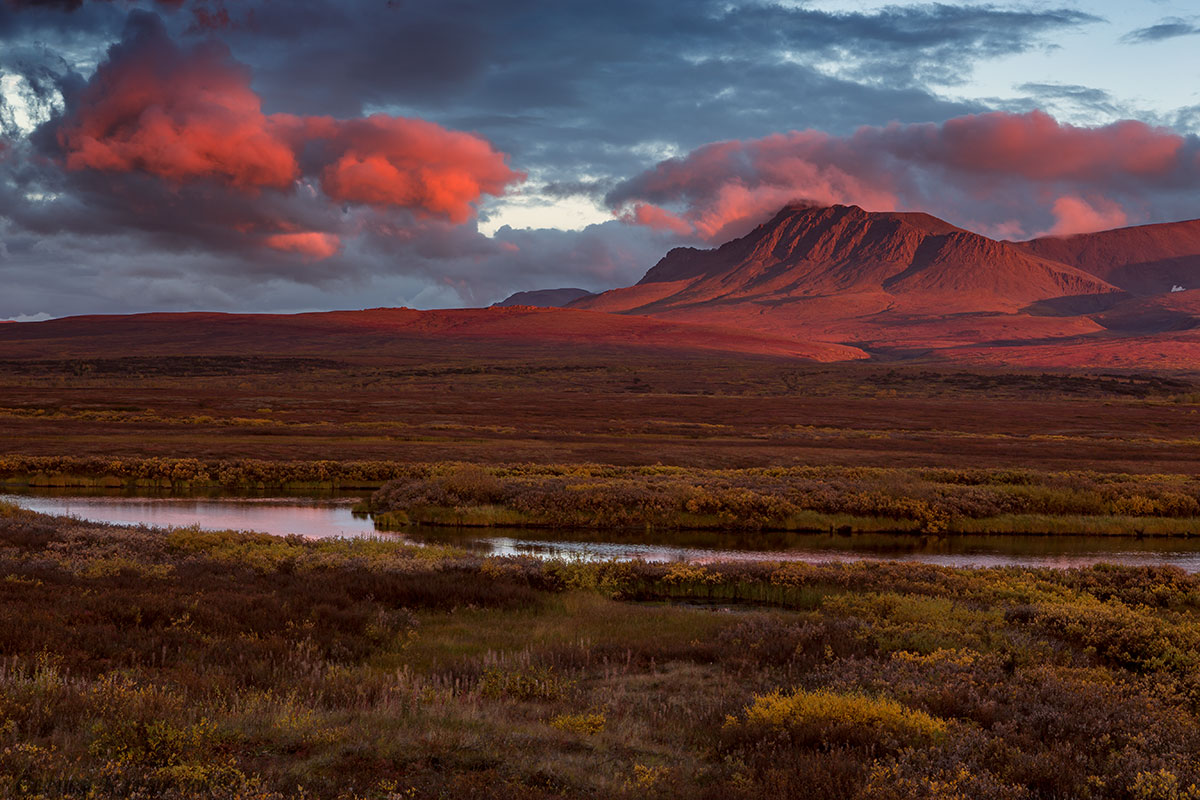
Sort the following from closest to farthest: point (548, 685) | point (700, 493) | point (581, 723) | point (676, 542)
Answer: point (581, 723), point (548, 685), point (676, 542), point (700, 493)

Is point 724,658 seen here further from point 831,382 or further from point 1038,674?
point 831,382

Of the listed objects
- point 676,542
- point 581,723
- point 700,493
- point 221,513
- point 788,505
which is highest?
point 581,723

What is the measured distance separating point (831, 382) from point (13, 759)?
161m

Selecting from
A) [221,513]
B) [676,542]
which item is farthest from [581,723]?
[221,513]

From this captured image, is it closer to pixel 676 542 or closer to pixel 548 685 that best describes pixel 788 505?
pixel 676 542

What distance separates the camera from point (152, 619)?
1339cm

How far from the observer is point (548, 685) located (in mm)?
11234

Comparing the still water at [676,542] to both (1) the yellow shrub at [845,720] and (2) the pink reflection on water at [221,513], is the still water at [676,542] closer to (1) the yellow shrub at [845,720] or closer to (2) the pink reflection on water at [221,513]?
(2) the pink reflection on water at [221,513]

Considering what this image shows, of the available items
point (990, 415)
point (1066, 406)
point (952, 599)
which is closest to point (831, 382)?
point (1066, 406)

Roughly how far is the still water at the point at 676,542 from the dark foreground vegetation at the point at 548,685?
8683 mm

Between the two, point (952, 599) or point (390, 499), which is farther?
point (390, 499)

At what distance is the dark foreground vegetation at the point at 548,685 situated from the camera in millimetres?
7695

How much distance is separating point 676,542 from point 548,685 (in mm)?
20644

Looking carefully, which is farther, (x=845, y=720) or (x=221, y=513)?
(x=221, y=513)
